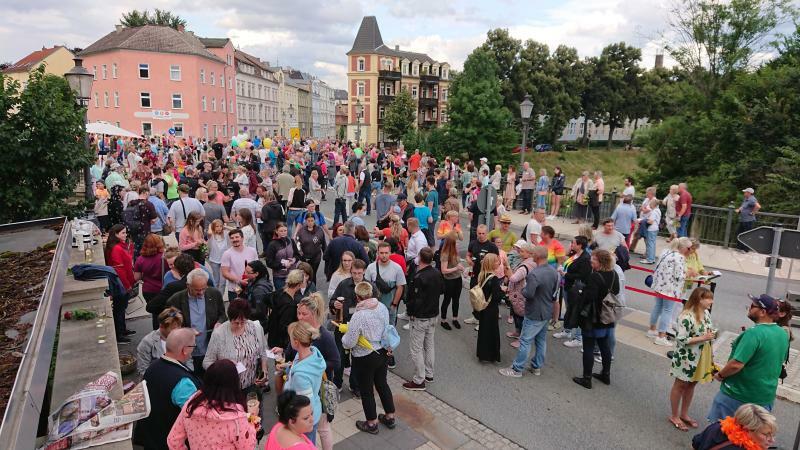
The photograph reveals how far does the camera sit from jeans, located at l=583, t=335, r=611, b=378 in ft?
21.5

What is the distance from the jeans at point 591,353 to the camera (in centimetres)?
655

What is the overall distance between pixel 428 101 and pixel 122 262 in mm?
76933

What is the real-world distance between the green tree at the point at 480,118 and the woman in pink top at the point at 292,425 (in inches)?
1494

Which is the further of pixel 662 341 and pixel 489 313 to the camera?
pixel 662 341

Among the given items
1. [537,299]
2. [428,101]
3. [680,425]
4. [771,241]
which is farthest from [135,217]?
[428,101]

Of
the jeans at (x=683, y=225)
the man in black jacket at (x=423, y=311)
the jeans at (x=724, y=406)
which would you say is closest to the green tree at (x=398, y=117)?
the jeans at (x=683, y=225)

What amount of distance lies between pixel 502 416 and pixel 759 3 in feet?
90.9

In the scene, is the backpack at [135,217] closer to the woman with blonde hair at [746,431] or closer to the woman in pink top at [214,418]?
the woman in pink top at [214,418]

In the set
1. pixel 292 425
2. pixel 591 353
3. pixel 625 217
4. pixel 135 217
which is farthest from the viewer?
pixel 625 217

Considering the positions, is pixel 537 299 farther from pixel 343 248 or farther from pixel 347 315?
pixel 343 248

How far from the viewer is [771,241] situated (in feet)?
20.9

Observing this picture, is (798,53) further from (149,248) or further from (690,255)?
(149,248)

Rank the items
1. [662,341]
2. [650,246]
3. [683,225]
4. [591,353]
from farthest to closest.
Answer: [683,225] → [650,246] → [662,341] → [591,353]

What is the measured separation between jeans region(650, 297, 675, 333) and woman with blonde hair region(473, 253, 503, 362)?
2.89 m
